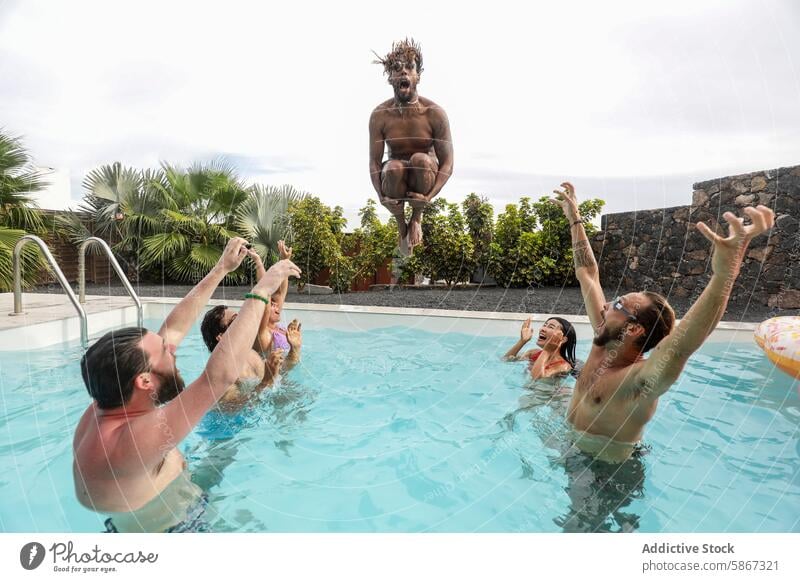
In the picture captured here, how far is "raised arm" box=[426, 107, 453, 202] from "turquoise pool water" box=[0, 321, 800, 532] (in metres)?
1.58

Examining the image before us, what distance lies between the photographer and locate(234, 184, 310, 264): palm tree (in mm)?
3232

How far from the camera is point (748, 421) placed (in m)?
3.78

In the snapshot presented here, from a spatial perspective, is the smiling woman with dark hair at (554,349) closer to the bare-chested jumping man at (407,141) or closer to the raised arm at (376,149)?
the bare-chested jumping man at (407,141)

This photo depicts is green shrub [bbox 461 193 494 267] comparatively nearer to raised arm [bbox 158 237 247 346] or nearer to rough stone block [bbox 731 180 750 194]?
rough stone block [bbox 731 180 750 194]

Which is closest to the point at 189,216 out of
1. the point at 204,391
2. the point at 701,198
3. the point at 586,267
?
the point at 204,391

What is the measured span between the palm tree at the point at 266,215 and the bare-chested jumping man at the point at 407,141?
0.85m

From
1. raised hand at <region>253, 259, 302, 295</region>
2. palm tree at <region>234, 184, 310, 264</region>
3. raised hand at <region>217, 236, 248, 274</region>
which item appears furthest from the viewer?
palm tree at <region>234, 184, 310, 264</region>

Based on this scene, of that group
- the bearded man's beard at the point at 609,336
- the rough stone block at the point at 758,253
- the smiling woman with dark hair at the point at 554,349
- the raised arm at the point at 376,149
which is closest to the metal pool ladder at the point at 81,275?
the raised arm at the point at 376,149

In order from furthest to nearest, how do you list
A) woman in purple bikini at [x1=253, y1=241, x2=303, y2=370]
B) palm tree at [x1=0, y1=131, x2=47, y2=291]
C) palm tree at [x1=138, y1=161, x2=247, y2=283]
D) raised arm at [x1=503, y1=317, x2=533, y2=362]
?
palm tree at [x1=0, y1=131, x2=47, y2=291] < raised arm at [x1=503, y1=317, x2=533, y2=362] < woman in purple bikini at [x1=253, y1=241, x2=303, y2=370] < palm tree at [x1=138, y1=161, x2=247, y2=283]

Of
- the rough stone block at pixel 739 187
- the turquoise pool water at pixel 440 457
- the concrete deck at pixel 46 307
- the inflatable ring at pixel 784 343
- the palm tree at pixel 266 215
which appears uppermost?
the rough stone block at pixel 739 187

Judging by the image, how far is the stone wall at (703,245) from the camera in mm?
6992

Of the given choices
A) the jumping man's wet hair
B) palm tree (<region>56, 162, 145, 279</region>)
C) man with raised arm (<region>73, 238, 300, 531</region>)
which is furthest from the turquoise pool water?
the jumping man's wet hair
